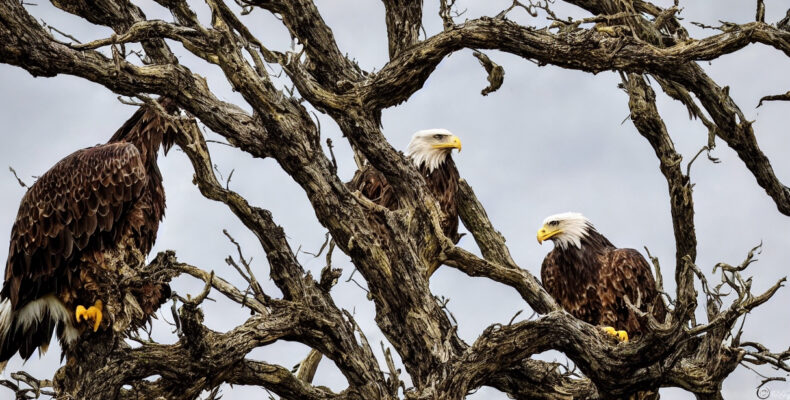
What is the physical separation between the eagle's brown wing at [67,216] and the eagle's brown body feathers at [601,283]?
3.73 metres

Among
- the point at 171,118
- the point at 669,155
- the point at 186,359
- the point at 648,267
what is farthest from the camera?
the point at 648,267

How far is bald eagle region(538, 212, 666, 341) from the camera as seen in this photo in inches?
326

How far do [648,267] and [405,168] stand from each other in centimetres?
282

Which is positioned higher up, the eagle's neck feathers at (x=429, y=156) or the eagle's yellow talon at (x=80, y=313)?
the eagle's neck feathers at (x=429, y=156)

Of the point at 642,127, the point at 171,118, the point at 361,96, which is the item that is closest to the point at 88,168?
the point at 171,118

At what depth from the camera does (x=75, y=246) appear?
278 inches

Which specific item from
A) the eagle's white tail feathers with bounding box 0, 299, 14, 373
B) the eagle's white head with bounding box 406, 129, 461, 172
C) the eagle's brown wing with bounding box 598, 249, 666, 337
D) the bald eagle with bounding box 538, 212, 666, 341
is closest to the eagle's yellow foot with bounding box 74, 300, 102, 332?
the eagle's white tail feathers with bounding box 0, 299, 14, 373

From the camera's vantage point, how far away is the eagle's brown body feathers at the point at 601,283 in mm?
Answer: 8281

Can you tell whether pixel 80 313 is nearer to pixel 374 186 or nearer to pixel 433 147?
pixel 374 186

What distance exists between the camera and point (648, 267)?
8375 mm

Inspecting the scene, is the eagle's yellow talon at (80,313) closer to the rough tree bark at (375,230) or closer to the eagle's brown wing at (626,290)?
the rough tree bark at (375,230)

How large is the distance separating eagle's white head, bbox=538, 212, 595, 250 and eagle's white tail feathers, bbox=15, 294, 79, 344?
14.1 ft

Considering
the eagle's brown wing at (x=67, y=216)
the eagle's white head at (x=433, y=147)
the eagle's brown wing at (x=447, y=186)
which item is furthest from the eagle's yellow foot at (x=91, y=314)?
the eagle's white head at (x=433, y=147)

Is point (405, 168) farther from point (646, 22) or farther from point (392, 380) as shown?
point (646, 22)
